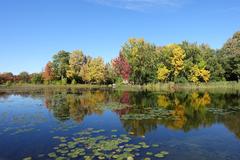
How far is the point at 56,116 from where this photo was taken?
2089 centimetres

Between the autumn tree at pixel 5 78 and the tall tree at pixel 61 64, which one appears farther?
the autumn tree at pixel 5 78

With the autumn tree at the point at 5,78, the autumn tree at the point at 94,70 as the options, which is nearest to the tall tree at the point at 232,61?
the autumn tree at the point at 94,70

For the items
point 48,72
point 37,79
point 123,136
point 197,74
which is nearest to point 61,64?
point 48,72

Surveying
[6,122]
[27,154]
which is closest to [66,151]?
[27,154]

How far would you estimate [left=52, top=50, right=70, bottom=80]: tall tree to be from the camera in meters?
84.2

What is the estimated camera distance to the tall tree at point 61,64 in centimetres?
8425

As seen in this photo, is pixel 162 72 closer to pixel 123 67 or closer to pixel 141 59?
pixel 141 59

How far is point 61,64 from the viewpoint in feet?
278

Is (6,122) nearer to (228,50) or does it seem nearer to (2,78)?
(228,50)

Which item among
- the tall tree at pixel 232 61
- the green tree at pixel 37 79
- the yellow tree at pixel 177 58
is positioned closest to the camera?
the yellow tree at pixel 177 58

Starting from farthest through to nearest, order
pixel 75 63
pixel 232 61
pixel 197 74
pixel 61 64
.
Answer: pixel 61 64 < pixel 75 63 < pixel 232 61 < pixel 197 74

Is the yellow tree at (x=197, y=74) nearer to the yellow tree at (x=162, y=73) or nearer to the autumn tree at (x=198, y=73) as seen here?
the autumn tree at (x=198, y=73)

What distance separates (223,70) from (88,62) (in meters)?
39.7

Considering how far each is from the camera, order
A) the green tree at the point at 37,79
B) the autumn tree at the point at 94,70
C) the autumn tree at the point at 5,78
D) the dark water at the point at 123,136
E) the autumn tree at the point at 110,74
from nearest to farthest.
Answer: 1. the dark water at the point at 123,136
2. the autumn tree at the point at 94,70
3. the autumn tree at the point at 110,74
4. the autumn tree at the point at 5,78
5. the green tree at the point at 37,79
